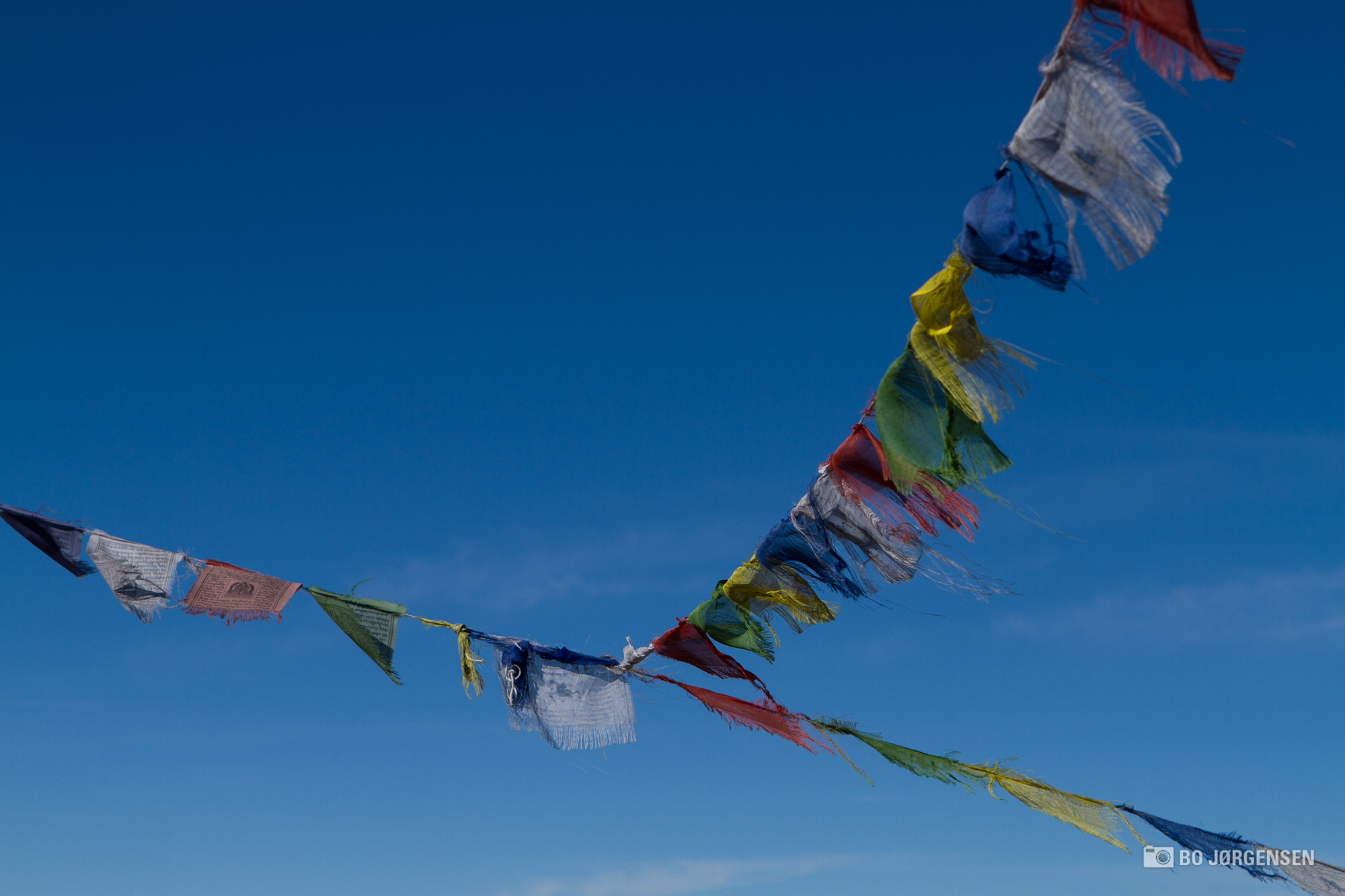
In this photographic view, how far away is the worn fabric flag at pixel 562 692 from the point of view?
6340mm

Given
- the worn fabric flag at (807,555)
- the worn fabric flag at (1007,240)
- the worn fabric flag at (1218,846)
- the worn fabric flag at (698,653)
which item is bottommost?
the worn fabric flag at (1218,846)

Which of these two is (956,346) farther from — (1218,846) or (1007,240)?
(1218,846)

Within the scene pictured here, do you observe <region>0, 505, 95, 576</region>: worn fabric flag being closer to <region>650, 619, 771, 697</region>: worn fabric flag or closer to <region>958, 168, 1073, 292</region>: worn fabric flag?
<region>650, 619, 771, 697</region>: worn fabric flag

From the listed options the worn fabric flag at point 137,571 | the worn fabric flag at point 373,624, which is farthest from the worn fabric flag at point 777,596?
the worn fabric flag at point 137,571

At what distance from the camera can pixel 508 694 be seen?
646cm

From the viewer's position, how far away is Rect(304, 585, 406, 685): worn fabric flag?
21.9 ft

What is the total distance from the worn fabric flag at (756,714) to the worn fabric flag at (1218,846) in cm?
172

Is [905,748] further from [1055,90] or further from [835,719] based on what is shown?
[1055,90]

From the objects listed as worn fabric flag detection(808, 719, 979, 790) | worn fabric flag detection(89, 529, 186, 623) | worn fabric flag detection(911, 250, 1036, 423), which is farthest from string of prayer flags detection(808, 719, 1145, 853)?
worn fabric flag detection(89, 529, 186, 623)

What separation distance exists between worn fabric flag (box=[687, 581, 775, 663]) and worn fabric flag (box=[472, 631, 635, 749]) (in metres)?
0.72

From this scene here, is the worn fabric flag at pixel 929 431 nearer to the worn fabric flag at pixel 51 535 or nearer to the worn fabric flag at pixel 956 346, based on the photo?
the worn fabric flag at pixel 956 346

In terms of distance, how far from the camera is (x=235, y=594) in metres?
6.96

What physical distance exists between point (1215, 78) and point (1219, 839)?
3.77 meters

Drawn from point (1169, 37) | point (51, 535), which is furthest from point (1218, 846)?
point (51, 535)
